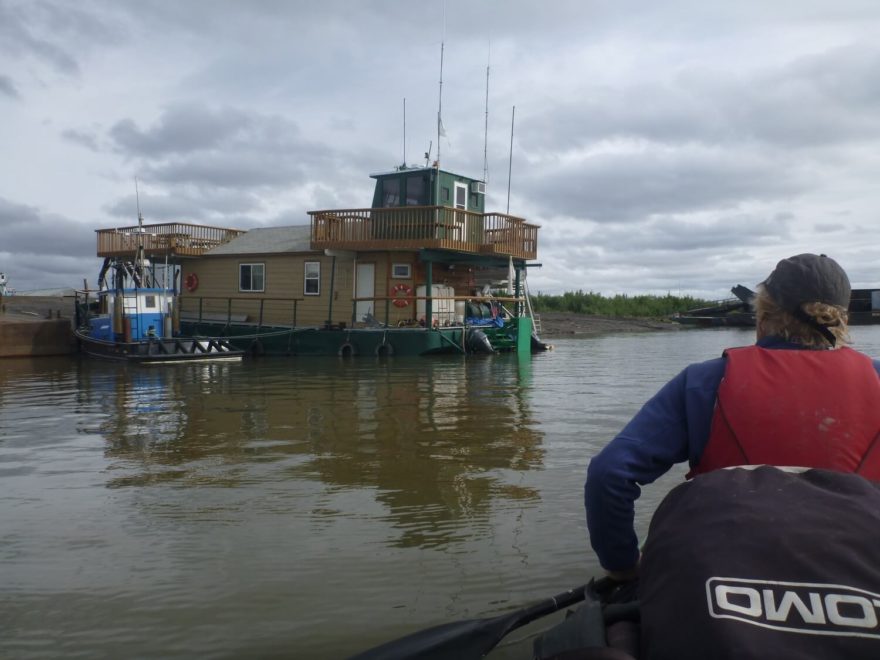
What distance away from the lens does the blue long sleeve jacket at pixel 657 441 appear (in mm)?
2090

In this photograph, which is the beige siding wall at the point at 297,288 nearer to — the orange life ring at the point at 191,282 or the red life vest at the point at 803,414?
the orange life ring at the point at 191,282

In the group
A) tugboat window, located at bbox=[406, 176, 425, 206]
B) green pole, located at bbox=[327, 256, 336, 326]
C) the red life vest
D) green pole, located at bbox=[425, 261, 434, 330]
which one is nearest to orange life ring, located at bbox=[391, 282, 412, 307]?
green pole, located at bbox=[425, 261, 434, 330]

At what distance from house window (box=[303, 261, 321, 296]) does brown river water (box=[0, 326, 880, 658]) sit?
13204 mm

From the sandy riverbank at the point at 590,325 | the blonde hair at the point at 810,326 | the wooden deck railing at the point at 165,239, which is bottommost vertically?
the sandy riverbank at the point at 590,325

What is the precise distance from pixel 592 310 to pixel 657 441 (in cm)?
5477

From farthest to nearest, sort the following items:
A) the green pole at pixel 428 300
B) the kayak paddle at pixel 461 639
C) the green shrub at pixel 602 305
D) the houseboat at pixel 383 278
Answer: the green shrub at pixel 602 305 < the houseboat at pixel 383 278 < the green pole at pixel 428 300 < the kayak paddle at pixel 461 639

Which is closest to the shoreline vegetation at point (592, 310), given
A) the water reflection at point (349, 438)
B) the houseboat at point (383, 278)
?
the houseboat at point (383, 278)

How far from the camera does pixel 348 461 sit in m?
7.48

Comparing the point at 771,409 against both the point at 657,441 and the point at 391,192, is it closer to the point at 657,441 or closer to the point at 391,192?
the point at 657,441

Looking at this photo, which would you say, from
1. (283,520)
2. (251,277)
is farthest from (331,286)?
(283,520)

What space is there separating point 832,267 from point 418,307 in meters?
21.6

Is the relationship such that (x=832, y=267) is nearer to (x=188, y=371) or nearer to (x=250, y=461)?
(x=250, y=461)

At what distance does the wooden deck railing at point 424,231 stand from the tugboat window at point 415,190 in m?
1.83

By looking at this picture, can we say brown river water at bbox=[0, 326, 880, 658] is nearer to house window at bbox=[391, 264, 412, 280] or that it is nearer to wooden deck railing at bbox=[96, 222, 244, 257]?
house window at bbox=[391, 264, 412, 280]
